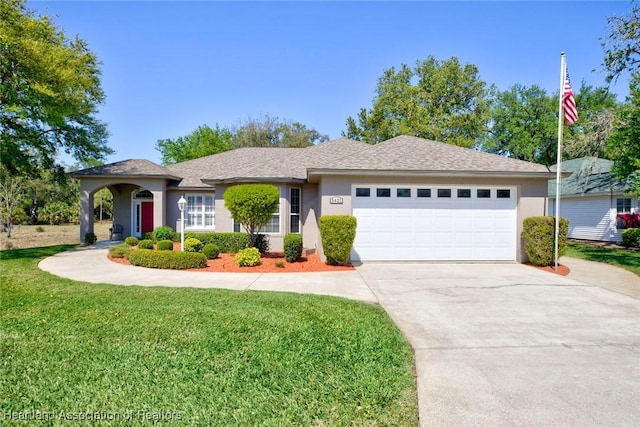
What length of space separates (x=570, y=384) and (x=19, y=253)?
55.0 feet

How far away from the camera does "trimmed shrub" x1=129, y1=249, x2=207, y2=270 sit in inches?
408

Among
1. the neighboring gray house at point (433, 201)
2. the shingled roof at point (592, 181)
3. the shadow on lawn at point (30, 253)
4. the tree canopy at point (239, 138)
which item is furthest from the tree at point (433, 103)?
Result: the shadow on lawn at point (30, 253)

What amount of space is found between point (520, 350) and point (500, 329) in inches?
32.8

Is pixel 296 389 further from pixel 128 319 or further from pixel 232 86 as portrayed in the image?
pixel 232 86

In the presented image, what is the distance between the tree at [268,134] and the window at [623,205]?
2812cm

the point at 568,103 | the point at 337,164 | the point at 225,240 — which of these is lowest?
the point at 225,240

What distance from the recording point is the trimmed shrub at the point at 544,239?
10.6 m

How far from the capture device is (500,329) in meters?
5.31

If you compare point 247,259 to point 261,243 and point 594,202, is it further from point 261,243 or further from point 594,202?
point 594,202

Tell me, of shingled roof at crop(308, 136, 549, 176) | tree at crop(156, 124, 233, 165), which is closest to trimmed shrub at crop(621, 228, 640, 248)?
shingled roof at crop(308, 136, 549, 176)

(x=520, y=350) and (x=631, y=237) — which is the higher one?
(x=631, y=237)

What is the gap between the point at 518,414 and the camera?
3033 millimetres

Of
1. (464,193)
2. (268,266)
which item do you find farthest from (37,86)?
(464,193)

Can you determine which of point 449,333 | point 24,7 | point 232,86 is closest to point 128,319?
point 449,333
